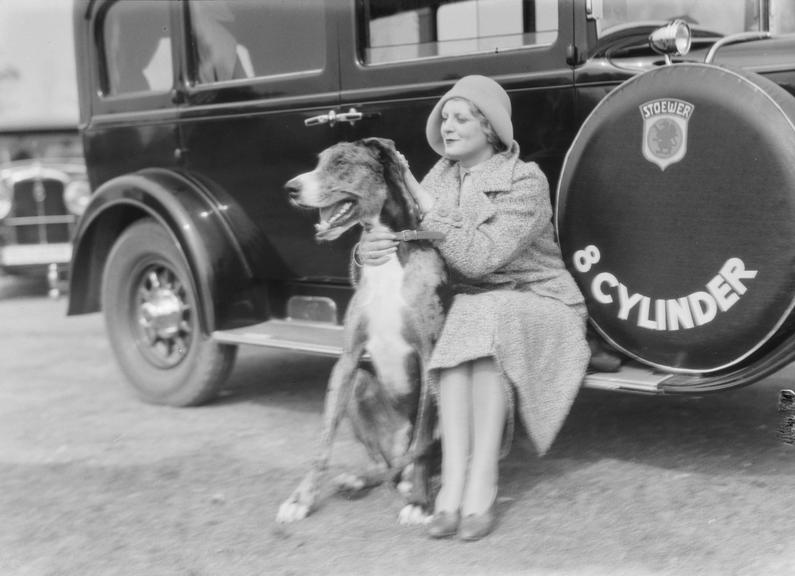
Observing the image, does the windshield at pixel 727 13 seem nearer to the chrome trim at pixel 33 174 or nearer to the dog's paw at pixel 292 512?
the dog's paw at pixel 292 512

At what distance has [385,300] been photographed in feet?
10.5

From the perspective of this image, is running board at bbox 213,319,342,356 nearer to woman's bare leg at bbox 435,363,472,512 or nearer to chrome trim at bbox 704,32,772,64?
woman's bare leg at bbox 435,363,472,512

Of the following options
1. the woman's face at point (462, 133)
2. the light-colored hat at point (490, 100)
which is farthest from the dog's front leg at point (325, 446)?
the light-colored hat at point (490, 100)

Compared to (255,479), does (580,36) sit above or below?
above

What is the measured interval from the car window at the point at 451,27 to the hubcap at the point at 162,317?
5.10 feet

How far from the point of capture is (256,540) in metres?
3.07

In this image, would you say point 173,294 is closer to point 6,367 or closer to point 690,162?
point 6,367

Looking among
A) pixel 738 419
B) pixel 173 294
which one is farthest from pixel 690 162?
pixel 173 294

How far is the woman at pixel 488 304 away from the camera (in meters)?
3.01

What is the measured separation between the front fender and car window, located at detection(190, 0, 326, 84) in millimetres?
554

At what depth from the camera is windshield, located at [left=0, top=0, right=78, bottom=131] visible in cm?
572

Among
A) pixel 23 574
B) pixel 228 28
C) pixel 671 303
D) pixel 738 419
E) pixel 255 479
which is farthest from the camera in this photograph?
pixel 228 28

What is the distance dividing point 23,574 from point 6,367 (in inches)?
129

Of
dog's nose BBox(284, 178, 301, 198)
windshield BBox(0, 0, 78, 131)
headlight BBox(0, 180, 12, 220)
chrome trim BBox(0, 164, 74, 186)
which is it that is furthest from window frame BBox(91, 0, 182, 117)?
chrome trim BBox(0, 164, 74, 186)
